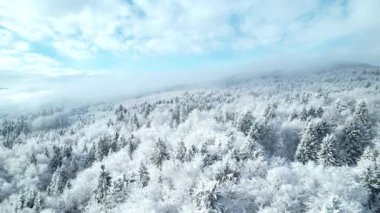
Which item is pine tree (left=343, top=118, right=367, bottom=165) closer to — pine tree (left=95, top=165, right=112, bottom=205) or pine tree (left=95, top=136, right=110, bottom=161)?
pine tree (left=95, top=165, right=112, bottom=205)

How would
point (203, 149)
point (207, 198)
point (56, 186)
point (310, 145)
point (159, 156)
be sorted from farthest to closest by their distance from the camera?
point (56, 186)
point (159, 156)
point (310, 145)
point (203, 149)
point (207, 198)

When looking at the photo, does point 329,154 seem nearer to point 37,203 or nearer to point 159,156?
point 159,156

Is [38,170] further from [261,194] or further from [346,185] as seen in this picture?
[346,185]

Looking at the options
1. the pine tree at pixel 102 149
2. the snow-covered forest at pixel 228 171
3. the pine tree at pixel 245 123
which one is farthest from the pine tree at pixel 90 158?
the pine tree at pixel 245 123

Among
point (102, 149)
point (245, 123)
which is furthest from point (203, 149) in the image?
point (102, 149)

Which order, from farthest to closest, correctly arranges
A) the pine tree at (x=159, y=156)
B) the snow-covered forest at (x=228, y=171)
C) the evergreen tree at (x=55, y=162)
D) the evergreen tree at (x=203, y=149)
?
the evergreen tree at (x=55, y=162) < the pine tree at (x=159, y=156) < the evergreen tree at (x=203, y=149) < the snow-covered forest at (x=228, y=171)

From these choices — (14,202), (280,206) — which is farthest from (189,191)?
(14,202)

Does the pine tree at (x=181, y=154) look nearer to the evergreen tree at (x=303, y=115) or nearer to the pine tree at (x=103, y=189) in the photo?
the pine tree at (x=103, y=189)

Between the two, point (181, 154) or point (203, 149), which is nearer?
point (203, 149)

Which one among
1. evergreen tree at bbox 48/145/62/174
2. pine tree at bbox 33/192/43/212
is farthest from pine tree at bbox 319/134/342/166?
evergreen tree at bbox 48/145/62/174

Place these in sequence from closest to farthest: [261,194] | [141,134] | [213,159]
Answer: [261,194] → [213,159] → [141,134]

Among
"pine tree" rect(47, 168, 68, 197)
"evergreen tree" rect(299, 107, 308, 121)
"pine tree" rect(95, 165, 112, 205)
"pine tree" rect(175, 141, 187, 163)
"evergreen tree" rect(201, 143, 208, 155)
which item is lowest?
"pine tree" rect(47, 168, 68, 197)
